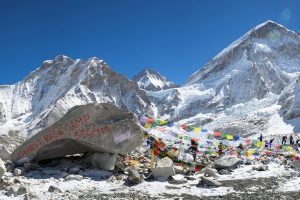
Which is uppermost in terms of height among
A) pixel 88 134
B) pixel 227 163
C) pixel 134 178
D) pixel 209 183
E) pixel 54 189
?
pixel 88 134

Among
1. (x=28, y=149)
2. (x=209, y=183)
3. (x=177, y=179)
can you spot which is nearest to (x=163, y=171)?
(x=177, y=179)

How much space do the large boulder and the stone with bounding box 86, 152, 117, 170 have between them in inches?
11.6

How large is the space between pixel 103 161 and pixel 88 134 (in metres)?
1.58

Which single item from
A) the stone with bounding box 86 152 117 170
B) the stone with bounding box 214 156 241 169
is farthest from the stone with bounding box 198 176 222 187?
the stone with bounding box 86 152 117 170

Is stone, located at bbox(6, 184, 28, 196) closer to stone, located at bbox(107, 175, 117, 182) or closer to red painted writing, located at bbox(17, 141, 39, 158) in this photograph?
stone, located at bbox(107, 175, 117, 182)

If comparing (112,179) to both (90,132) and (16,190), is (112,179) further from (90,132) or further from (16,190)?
(16,190)

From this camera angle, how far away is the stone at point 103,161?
71.5ft

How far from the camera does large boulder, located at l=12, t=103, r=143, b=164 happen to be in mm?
21281

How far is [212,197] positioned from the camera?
653 inches

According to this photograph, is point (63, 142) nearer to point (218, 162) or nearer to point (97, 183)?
point (97, 183)

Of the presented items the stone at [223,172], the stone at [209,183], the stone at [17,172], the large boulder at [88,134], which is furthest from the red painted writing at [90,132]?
the stone at [223,172]

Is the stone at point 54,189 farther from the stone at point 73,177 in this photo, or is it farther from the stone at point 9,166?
the stone at point 9,166

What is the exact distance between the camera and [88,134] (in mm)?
21266

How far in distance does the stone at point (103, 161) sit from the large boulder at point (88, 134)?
294mm
